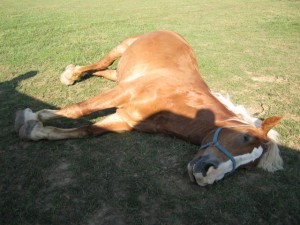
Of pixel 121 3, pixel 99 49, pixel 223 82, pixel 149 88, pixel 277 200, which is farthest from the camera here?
pixel 121 3

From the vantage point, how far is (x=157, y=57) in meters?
4.49

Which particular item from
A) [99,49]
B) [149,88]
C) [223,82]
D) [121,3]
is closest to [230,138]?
[149,88]

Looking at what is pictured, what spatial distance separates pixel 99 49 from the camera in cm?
714

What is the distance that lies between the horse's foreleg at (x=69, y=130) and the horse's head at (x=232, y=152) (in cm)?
130

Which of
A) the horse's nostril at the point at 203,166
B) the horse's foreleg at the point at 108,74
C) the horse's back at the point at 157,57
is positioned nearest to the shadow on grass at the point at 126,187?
the horse's nostril at the point at 203,166

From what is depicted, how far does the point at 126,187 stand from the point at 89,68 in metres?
3.00

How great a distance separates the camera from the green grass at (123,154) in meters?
2.77

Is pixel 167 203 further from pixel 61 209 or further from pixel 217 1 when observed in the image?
pixel 217 1

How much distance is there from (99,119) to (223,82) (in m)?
2.73

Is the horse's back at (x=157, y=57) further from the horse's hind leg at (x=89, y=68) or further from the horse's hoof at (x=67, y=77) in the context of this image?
the horse's hoof at (x=67, y=77)

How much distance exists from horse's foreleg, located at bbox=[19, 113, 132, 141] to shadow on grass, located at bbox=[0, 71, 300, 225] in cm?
8

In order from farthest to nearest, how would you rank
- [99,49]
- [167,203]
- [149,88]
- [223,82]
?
[99,49]
[223,82]
[149,88]
[167,203]

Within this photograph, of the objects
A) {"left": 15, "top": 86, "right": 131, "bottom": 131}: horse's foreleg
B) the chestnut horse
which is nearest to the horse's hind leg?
the chestnut horse

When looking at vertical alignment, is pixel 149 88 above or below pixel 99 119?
above
